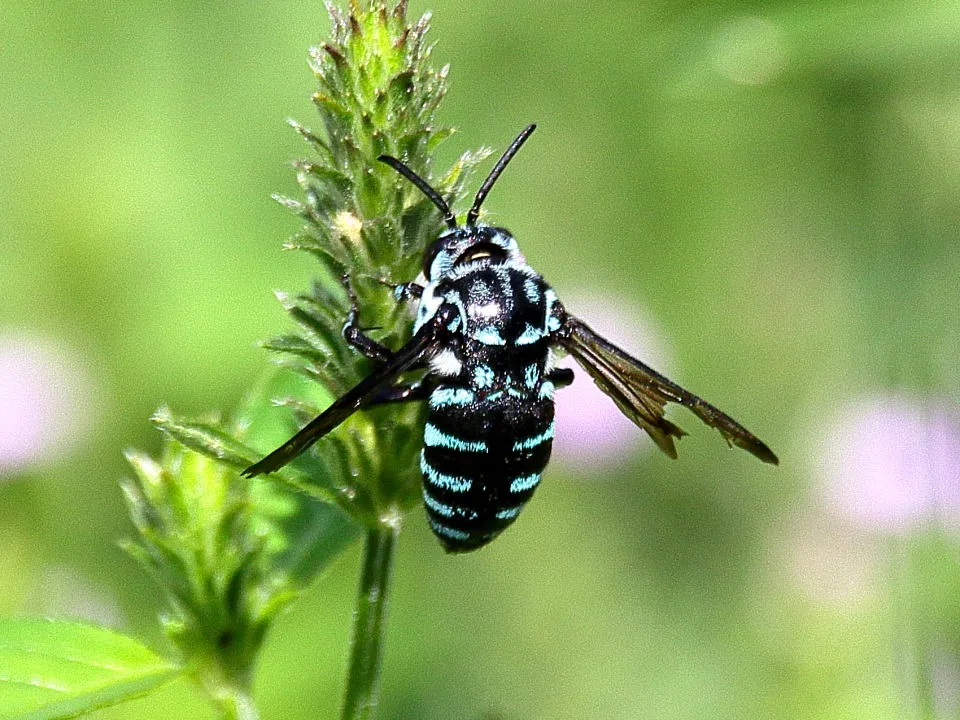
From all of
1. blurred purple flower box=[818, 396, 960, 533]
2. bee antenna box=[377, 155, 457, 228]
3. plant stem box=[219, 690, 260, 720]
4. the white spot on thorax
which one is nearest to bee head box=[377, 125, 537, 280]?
bee antenna box=[377, 155, 457, 228]

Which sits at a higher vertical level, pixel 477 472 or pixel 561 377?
pixel 561 377

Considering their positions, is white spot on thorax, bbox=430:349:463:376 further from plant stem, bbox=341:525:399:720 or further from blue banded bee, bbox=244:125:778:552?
plant stem, bbox=341:525:399:720

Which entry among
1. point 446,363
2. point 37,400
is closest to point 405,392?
point 446,363

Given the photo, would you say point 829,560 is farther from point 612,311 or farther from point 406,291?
point 406,291

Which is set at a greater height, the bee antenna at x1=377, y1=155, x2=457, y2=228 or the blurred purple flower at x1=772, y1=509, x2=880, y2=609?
the bee antenna at x1=377, y1=155, x2=457, y2=228

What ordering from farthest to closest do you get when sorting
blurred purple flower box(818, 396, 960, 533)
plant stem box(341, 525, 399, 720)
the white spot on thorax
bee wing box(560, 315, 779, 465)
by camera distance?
blurred purple flower box(818, 396, 960, 533)
bee wing box(560, 315, 779, 465)
the white spot on thorax
plant stem box(341, 525, 399, 720)

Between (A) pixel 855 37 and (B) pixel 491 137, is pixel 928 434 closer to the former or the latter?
(A) pixel 855 37
